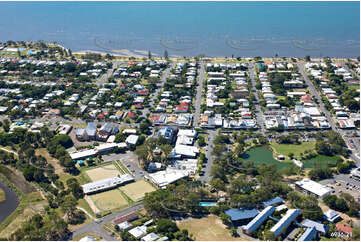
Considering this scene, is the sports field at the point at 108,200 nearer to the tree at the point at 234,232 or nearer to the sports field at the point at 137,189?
the sports field at the point at 137,189

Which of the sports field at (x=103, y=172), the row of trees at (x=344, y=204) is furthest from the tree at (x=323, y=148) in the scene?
the sports field at (x=103, y=172)

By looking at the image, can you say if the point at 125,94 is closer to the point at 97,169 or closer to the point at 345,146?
the point at 97,169

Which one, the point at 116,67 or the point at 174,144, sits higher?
the point at 116,67

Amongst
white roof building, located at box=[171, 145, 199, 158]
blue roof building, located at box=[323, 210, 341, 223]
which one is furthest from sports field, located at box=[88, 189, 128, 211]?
blue roof building, located at box=[323, 210, 341, 223]

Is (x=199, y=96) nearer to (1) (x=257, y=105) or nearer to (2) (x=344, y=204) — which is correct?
(1) (x=257, y=105)

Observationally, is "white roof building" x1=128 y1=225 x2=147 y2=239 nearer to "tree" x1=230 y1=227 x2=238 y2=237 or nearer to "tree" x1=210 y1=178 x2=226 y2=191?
"tree" x1=230 y1=227 x2=238 y2=237

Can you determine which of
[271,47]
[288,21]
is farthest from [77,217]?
[288,21]
